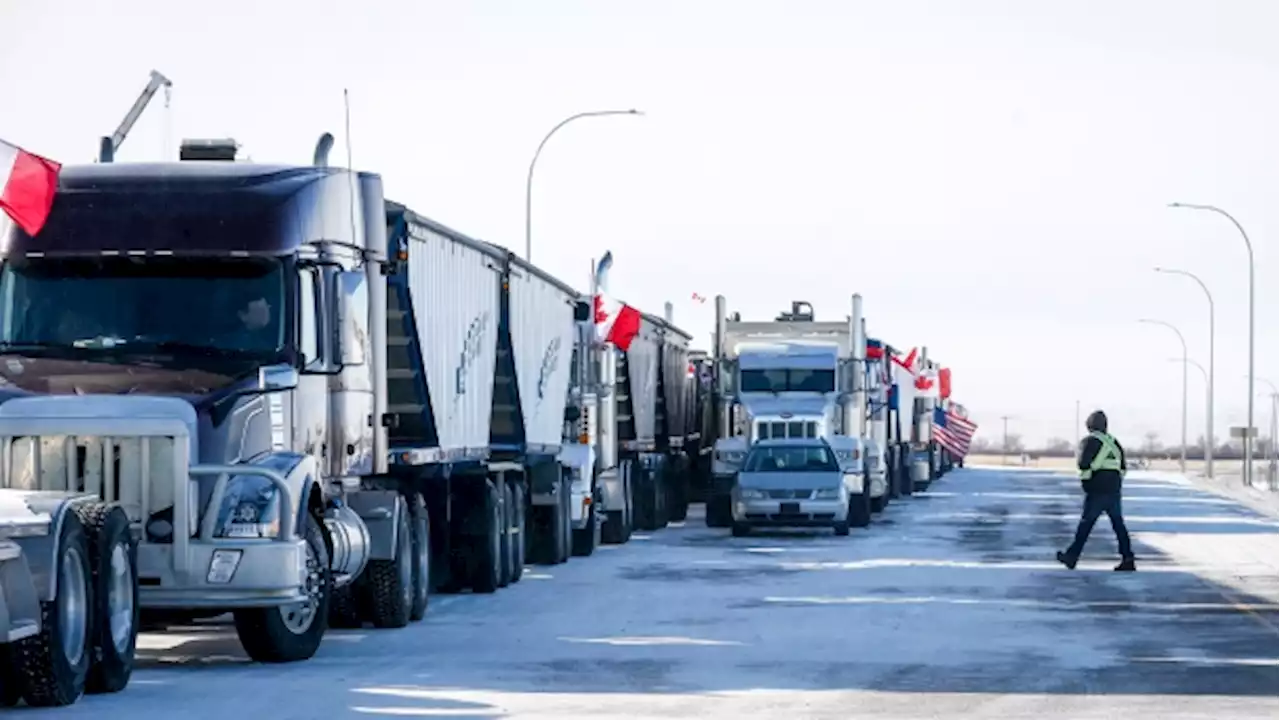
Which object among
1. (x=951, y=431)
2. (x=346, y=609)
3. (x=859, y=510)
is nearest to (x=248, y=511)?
(x=346, y=609)

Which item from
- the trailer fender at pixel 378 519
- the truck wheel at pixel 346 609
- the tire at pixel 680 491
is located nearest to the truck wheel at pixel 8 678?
the trailer fender at pixel 378 519

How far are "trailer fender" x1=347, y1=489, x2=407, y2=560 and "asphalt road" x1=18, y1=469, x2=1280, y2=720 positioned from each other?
2.12 feet

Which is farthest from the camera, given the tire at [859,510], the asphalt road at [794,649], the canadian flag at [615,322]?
the tire at [859,510]

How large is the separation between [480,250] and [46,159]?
9.29 metres

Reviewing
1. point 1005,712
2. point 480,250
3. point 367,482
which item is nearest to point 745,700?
point 1005,712

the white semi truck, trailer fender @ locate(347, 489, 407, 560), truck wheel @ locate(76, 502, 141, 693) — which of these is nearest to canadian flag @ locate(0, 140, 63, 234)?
the white semi truck

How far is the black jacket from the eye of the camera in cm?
3084

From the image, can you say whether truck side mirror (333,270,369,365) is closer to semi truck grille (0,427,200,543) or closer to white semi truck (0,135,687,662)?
white semi truck (0,135,687,662)

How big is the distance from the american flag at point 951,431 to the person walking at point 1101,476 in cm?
4938

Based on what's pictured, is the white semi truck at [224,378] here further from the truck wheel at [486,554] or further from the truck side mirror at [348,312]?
the truck wheel at [486,554]

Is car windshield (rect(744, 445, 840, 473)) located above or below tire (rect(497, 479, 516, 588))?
above

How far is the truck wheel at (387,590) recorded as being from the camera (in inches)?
875

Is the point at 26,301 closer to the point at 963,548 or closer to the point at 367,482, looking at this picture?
the point at 367,482

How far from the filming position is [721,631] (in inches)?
869
